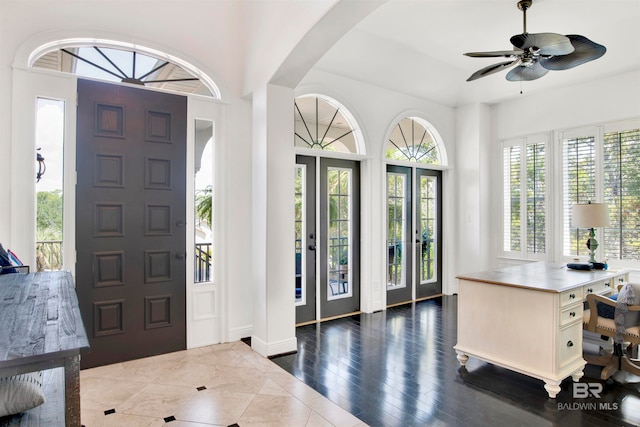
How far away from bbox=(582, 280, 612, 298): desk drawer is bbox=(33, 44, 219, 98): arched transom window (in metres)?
3.85

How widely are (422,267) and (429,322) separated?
1441 millimetres

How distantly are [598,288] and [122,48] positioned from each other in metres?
4.84

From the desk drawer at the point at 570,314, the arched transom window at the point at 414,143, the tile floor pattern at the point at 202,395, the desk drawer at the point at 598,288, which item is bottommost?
the tile floor pattern at the point at 202,395

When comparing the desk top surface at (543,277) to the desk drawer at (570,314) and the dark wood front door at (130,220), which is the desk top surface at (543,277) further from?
the dark wood front door at (130,220)

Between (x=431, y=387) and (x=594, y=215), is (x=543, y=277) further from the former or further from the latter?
(x=431, y=387)

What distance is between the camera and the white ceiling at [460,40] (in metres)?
3.79

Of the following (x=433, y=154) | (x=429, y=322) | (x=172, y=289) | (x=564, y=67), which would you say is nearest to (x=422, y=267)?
(x=429, y=322)

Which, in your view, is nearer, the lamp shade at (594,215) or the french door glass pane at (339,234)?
the lamp shade at (594,215)

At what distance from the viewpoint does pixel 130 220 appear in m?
3.41

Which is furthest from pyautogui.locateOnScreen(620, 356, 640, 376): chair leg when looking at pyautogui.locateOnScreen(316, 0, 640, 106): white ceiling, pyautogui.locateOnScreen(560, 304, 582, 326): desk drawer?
pyautogui.locateOnScreen(316, 0, 640, 106): white ceiling

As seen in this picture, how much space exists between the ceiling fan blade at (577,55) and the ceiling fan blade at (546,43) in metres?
0.12

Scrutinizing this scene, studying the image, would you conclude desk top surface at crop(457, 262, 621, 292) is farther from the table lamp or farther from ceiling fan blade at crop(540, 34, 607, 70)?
ceiling fan blade at crop(540, 34, 607, 70)

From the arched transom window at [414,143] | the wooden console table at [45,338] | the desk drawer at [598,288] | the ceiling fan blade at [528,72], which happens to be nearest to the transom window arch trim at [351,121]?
the arched transom window at [414,143]

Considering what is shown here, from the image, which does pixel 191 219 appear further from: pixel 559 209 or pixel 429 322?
pixel 559 209
